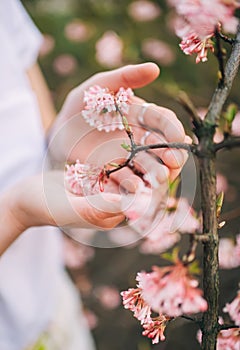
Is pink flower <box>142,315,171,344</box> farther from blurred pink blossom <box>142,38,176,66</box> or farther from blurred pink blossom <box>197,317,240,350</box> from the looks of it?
blurred pink blossom <box>142,38,176,66</box>

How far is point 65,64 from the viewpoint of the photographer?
2.07m

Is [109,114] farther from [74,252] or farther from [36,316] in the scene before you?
[74,252]

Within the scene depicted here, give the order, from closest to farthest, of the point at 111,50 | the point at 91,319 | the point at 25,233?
the point at 25,233 → the point at 91,319 → the point at 111,50

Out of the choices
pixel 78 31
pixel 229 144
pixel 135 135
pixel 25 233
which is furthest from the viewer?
pixel 78 31

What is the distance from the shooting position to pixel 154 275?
14.9 inches

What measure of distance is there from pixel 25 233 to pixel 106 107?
594mm

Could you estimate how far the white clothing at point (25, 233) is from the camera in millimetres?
954

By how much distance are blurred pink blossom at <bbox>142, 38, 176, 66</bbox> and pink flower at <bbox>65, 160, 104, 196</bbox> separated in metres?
1.33

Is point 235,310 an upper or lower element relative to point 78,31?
upper

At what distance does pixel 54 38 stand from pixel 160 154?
70.8 inches

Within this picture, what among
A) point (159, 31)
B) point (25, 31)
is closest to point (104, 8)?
point (159, 31)

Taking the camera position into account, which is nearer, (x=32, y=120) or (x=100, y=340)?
(x=32, y=120)

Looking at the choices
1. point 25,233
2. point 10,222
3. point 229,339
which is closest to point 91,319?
point 25,233

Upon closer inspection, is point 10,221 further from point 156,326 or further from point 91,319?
point 91,319
